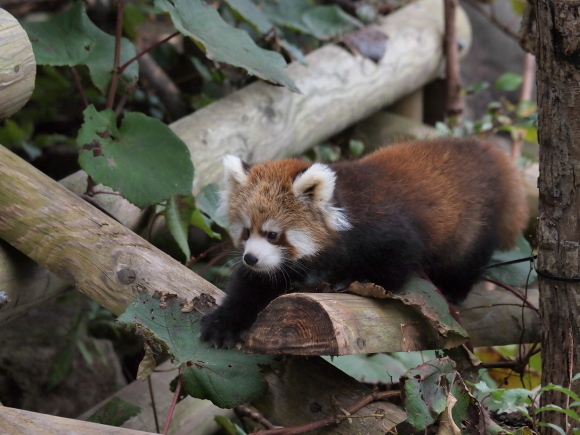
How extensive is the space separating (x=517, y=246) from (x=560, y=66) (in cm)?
150

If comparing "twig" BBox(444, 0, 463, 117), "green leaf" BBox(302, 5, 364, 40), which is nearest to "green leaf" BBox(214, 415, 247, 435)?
"green leaf" BBox(302, 5, 364, 40)

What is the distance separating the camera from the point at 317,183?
90.9 inches

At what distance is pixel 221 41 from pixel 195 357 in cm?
147

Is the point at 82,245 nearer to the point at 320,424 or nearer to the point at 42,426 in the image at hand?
the point at 42,426

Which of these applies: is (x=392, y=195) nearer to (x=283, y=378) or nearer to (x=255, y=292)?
(x=255, y=292)

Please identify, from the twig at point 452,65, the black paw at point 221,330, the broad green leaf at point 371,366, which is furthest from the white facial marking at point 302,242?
the twig at point 452,65

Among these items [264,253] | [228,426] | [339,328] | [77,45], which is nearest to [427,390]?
[339,328]

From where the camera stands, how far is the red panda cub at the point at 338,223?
2.33 metres

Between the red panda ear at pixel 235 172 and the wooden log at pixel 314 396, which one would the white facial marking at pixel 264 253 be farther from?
the wooden log at pixel 314 396

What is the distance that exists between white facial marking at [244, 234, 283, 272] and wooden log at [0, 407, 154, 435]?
779 mm

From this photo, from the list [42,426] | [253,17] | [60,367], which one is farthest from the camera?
[253,17]

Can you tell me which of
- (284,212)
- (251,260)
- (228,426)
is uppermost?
(284,212)

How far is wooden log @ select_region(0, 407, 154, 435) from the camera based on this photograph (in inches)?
66.2

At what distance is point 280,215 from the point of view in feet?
7.90
